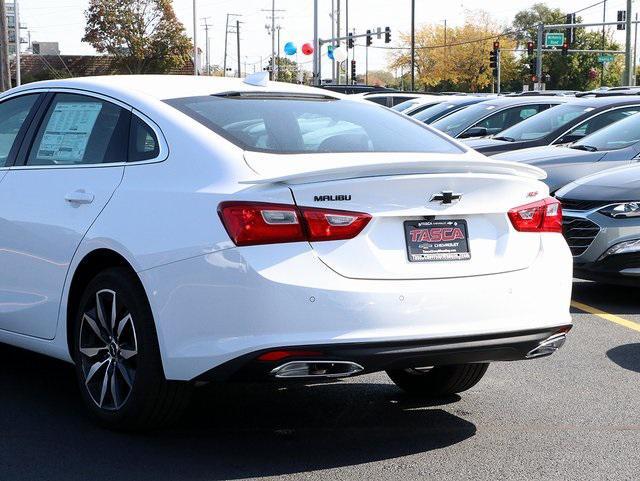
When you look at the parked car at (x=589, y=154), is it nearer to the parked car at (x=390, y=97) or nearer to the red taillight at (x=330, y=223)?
the red taillight at (x=330, y=223)

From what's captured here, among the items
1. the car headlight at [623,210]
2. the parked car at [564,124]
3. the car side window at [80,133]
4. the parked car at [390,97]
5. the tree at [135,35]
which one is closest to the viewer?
the car side window at [80,133]

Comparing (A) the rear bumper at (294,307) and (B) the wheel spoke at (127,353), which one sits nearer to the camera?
(A) the rear bumper at (294,307)

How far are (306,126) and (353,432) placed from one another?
1429mm

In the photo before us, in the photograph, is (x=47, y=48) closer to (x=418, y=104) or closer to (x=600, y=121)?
(x=418, y=104)

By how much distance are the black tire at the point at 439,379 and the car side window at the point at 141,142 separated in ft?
5.81

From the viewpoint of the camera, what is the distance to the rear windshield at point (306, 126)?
5098 millimetres

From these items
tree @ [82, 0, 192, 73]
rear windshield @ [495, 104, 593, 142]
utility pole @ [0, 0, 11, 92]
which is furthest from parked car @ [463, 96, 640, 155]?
tree @ [82, 0, 192, 73]

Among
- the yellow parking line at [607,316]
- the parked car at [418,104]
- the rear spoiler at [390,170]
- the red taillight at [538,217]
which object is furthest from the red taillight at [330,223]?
the parked car at [418,104]

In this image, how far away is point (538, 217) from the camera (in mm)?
5133

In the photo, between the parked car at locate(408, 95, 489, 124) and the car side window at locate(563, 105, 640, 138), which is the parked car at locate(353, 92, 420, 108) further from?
the car side window at locate(563, 105, 640, 138)

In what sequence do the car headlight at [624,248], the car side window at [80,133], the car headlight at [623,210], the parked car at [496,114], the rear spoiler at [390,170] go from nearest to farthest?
the rear spoiler at [390,170] → the car side window at [80,133] → the car headlight at [624,248] → the car headlight at [623,210] → the parked car at [496,114]

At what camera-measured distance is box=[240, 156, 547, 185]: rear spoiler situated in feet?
15.1

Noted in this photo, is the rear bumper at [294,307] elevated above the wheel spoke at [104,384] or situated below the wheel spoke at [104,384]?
above

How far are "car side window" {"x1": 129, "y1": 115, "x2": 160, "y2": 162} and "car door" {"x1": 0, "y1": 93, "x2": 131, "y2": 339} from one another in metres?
0.05
